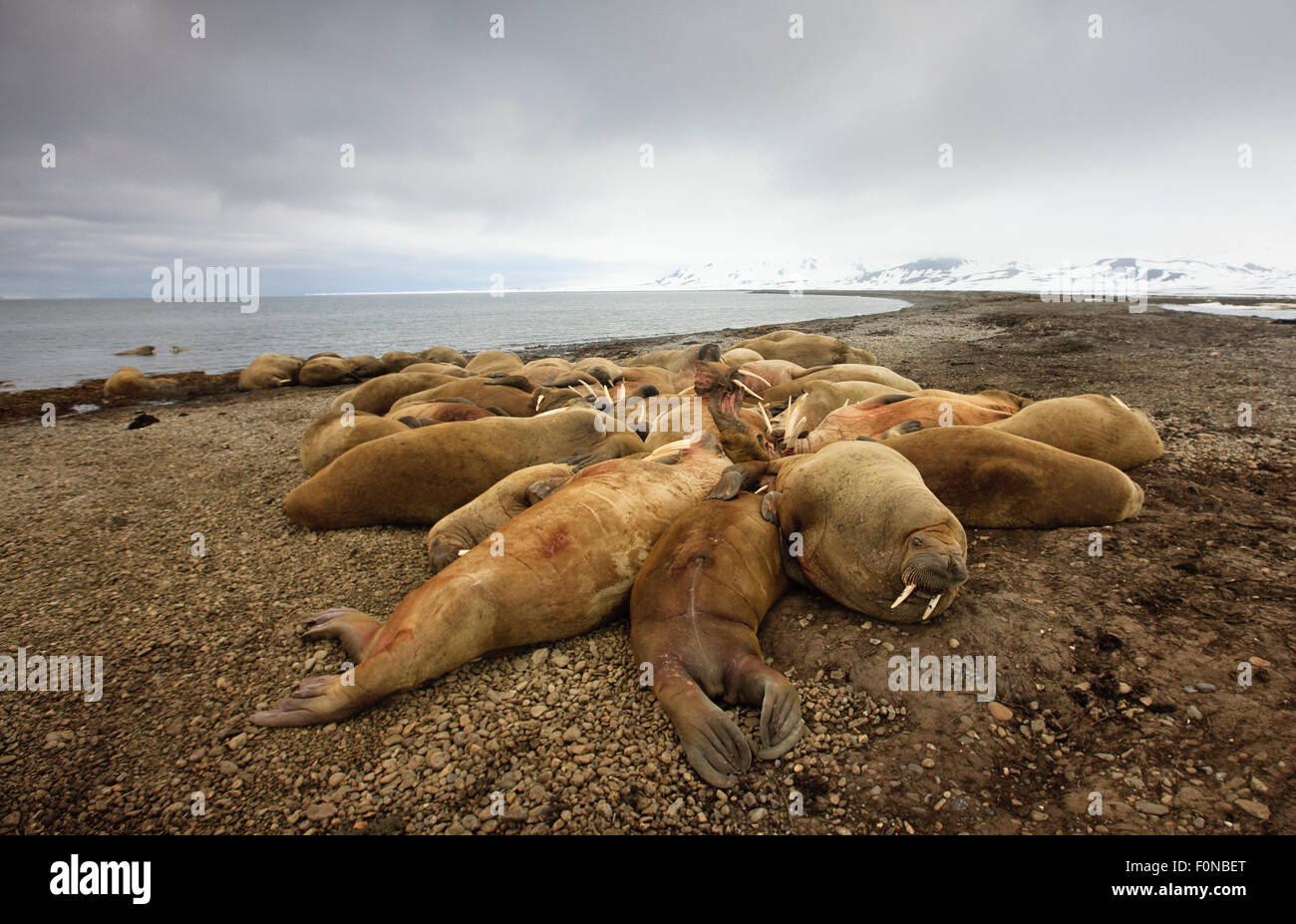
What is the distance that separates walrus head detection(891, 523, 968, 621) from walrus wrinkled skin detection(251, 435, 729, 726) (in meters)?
1.60

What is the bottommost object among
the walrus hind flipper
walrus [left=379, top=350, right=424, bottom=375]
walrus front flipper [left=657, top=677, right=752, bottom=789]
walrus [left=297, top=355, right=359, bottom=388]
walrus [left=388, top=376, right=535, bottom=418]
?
walrus front flipper [left=657, top=677, right=752, bottom=789]

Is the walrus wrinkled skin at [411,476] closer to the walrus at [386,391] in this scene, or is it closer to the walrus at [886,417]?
the walrus at [886,417]

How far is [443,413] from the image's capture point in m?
7.66

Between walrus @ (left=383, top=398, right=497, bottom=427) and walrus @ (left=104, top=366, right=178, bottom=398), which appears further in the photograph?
walrus @ (left=104, top=366, right=178, bottom=398)

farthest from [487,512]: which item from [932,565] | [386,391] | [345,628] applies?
[386,391]

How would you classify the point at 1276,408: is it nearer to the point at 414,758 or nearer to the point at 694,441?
the point at 694,441

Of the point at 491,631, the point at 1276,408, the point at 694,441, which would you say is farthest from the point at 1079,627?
the point at 1276,408

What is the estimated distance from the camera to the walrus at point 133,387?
1523 centimetres

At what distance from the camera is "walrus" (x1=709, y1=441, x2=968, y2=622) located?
3.26 meters

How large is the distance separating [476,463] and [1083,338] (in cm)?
1651

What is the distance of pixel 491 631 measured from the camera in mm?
3416

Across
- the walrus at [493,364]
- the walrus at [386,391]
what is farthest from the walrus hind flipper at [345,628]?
the walrus at [493,364]

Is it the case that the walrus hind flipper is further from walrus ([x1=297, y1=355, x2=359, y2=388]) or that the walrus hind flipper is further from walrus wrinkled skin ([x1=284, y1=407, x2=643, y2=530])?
walrus ([x1=297, y1=355, x2=359, y2=388])

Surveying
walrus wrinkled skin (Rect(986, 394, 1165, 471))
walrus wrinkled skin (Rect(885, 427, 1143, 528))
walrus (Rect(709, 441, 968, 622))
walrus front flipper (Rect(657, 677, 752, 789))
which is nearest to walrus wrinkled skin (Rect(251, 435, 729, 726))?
walrus (Rect(709, 441, 968, 622))
